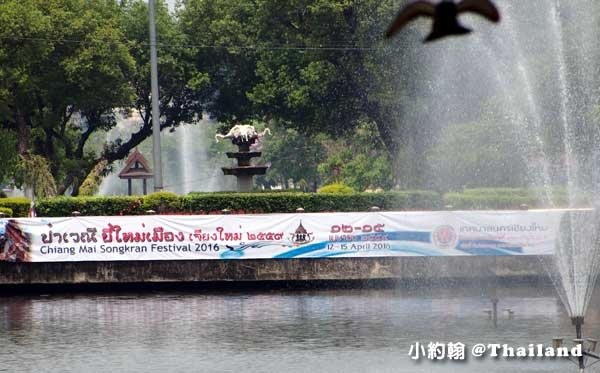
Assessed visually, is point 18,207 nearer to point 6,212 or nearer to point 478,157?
point 6,212

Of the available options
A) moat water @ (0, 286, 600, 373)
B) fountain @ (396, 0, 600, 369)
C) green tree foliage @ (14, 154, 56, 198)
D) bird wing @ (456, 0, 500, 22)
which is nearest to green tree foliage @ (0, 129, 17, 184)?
green tree foliage @ (14, 154, 56, 198)

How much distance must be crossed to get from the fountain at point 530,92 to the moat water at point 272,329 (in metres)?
6.28

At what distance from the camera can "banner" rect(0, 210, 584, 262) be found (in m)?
34.2

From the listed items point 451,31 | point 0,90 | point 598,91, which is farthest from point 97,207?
point 451,31

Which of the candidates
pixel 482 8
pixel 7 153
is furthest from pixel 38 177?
pixel 482 8

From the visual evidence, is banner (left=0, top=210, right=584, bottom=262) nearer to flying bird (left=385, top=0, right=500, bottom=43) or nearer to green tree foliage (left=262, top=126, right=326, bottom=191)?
flying bird (left=385, top=0, right=500, bottom=43)

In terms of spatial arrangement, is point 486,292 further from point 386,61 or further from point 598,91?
point 386,61

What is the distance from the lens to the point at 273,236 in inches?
1357

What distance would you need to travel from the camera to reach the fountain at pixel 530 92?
40.8 m

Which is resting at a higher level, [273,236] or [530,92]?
[530,92]

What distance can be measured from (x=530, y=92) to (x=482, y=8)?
29752 millimetres

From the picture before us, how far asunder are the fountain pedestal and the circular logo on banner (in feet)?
44.6

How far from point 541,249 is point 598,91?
1443cm

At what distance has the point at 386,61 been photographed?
54688 mm
